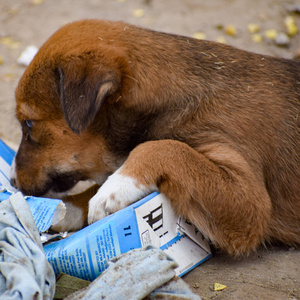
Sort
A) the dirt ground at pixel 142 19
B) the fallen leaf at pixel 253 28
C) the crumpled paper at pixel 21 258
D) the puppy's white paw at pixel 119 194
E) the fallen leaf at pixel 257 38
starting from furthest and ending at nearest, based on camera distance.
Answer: the fallen leaf at pixel 253 28
the fallen leaf at pixel 257 38
the dirt ground at pixel 142 19
the puppy's white paw at pixel 119 194
the crumpled paper at pixel 21 258

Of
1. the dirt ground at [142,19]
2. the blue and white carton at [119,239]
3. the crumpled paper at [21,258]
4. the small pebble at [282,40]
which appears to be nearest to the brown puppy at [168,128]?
the blue and white carton at [119,239]

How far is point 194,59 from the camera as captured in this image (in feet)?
10.1

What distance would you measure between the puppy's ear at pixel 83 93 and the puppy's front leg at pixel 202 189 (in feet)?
1.23

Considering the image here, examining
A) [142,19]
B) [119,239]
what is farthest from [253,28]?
[119,239]

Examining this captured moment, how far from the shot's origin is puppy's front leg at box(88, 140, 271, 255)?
8.93ft

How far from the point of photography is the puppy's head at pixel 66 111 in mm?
2748

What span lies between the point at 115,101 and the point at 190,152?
600 millimetres

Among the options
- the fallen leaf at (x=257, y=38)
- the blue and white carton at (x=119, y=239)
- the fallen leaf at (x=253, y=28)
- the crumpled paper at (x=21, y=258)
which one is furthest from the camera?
the fallen leaf at (x=253, y=28)

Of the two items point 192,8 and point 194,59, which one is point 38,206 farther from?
point 192,8

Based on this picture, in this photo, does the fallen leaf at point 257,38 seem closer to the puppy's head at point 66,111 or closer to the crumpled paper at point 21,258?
the puppy's head at point 66,111

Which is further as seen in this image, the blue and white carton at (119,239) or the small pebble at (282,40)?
the small pebble at (282,40)

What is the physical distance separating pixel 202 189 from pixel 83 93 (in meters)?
0.92

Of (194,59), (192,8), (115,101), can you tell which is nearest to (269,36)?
(192,8)

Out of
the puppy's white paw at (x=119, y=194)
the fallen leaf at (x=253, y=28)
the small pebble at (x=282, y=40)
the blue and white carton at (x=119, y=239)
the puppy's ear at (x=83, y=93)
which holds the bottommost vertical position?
the blue and white carton at (x=119, y=239)
